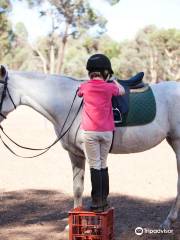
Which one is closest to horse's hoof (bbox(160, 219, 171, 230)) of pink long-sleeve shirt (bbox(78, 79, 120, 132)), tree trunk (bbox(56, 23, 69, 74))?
pink long-sleeve shirt (bbox(78, 79, 120, 132))

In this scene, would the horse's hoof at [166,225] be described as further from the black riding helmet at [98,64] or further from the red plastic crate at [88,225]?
the black riding helmet at [98,64]

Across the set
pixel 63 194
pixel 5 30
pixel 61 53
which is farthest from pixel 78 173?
pixel 5 30

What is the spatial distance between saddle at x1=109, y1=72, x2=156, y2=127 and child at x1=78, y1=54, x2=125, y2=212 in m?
0.40

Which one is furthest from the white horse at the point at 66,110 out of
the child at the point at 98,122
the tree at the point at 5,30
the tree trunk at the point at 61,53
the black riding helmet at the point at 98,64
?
the tree at the point at 5,30

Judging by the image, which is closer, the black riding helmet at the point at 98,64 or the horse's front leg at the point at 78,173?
the black riding helmet at the point at 98,64

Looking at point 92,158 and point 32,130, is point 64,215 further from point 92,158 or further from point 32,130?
point 32,130

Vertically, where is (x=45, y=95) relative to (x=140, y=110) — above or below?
above

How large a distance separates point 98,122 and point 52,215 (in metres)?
2.27

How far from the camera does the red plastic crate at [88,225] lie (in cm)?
460

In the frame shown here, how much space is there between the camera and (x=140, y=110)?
5.29 metres

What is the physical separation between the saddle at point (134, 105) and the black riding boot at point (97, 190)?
2.33 ft

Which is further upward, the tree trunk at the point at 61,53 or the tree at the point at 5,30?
the tree at the point at 5,30

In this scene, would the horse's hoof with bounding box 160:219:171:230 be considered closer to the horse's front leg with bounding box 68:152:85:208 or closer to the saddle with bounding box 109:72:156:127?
the horse's front leg with bounding box 68:152:85:208

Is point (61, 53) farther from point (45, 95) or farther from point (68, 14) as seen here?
point (45, 95)
